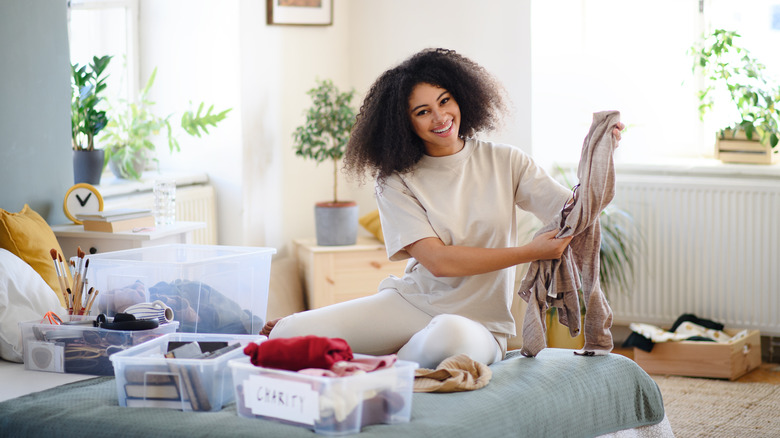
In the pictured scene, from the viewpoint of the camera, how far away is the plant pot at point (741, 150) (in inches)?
148

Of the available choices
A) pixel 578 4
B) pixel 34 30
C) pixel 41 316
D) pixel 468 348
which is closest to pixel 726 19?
pixel 578 4

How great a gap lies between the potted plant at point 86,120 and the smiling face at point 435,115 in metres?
1.60

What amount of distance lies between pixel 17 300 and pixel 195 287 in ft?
1.49

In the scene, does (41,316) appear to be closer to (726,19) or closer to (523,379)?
(523,379)

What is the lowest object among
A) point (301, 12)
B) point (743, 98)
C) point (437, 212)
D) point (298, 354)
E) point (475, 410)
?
point (475, 410)

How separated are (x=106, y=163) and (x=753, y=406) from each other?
2648mm

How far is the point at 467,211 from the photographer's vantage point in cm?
235

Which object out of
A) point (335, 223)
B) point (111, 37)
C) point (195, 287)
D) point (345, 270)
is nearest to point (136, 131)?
point (111, 37)

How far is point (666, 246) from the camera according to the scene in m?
3.89

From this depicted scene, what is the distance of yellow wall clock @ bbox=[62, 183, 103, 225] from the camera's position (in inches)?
117

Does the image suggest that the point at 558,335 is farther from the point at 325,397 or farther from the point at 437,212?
the point at 325,397

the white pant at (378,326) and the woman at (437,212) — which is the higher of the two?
the woman at (437,212)

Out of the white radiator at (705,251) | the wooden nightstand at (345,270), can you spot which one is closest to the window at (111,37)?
the wooden nightstand at (345,270)

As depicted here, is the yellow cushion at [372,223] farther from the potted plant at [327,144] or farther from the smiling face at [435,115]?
the smiling face at [435,115]
